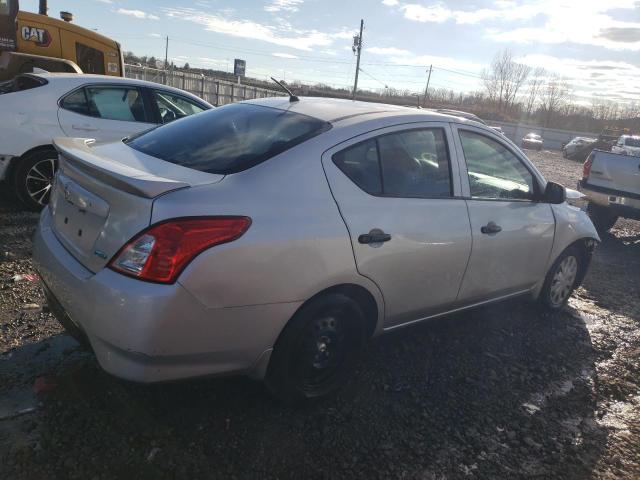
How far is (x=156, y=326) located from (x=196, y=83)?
75.7 ft

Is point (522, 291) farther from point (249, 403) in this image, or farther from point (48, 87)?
point (48, 87)

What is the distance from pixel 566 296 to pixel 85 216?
4.31 metres

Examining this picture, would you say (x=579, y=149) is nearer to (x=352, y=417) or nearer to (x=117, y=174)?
(x=352, y=417)

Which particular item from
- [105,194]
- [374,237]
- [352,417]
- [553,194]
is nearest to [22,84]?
[105,194]

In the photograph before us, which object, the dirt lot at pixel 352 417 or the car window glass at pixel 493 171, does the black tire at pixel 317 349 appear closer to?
the dirt lot at pixel 352 417

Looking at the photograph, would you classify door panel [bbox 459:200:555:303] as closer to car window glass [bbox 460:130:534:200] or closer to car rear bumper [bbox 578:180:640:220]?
car window glass [bbox 460:130:534:200]

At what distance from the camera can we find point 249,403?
9.46ft

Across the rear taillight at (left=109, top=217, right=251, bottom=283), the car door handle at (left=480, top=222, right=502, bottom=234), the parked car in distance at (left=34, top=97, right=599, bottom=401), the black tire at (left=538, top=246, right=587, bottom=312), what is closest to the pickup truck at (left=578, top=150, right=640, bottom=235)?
the black tire at (left=538, top=246, right=587, bottom=312)

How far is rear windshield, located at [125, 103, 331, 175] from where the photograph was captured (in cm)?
269

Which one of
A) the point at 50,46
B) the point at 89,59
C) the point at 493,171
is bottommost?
the point at 493,171

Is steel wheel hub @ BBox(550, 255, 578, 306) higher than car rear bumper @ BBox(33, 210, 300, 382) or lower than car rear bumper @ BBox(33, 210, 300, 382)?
lower

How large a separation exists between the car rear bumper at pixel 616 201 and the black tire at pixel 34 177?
823 cm

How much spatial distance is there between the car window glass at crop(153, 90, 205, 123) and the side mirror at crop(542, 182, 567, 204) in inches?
190

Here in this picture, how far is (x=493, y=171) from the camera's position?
12.4 ft
